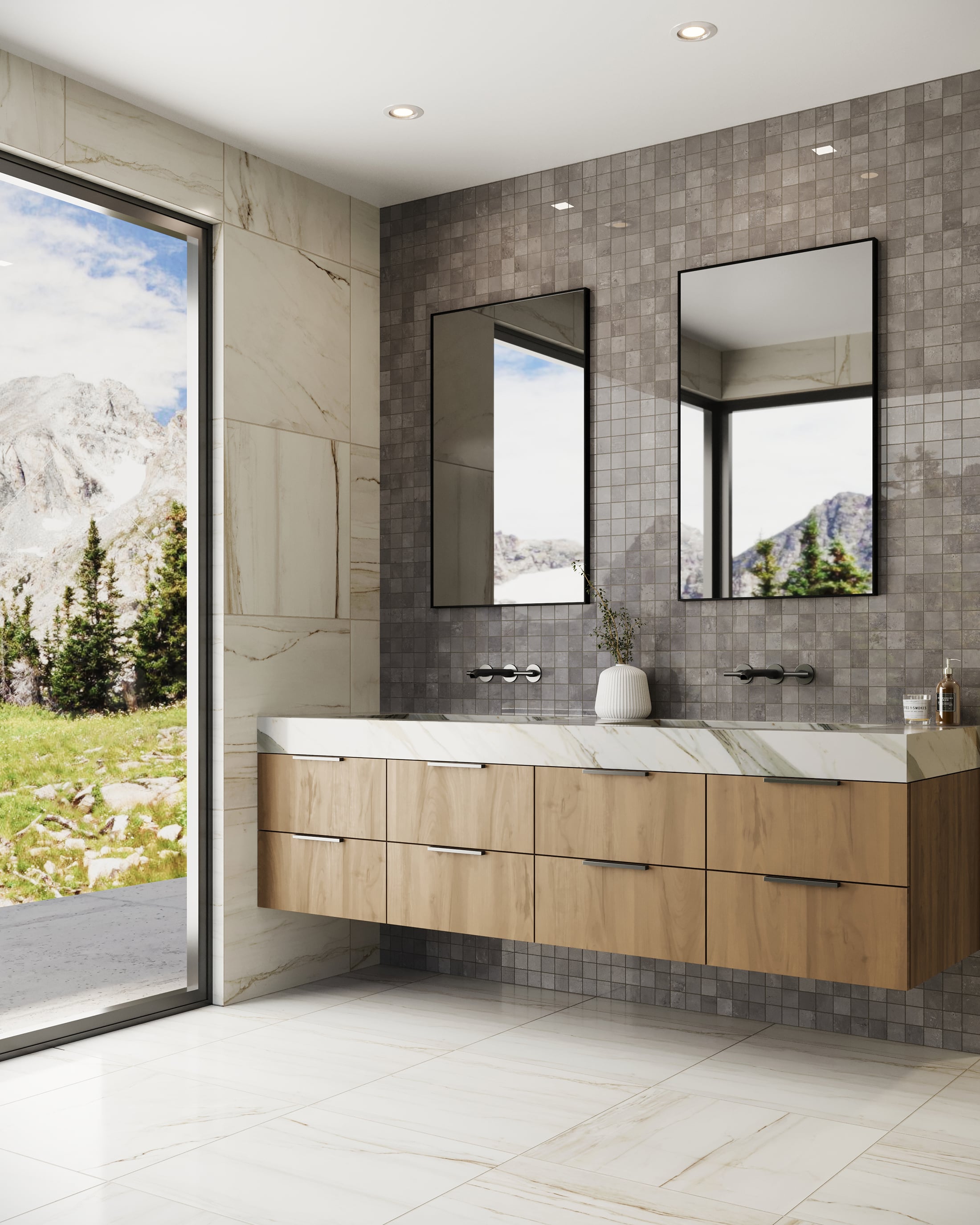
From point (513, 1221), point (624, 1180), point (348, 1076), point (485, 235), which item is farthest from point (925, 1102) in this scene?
point (485, 235)

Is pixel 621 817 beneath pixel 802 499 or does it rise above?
beneath

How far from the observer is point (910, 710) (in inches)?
124

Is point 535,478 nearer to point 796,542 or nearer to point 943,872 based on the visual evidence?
point 796,542

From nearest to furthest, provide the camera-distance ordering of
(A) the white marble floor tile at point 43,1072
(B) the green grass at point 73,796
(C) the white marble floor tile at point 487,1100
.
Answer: (C) the white marble floor tile at point 487,1100 → (A) the white marble floor tile at point 43,1072 → (B) the green grass at point 73,796

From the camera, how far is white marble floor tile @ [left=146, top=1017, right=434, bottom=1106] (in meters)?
2.88

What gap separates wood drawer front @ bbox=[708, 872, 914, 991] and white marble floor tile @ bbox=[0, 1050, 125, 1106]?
1586 millimetres

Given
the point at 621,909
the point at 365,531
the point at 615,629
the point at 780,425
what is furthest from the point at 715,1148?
the point at 365,531

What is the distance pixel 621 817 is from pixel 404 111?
212cm

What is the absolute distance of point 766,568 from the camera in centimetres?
349

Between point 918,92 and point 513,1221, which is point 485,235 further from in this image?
point 513,1221

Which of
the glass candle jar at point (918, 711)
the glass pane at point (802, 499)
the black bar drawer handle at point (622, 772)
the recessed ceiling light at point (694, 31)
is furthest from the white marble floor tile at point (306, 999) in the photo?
the recessed ceiling light at point (694, 31)

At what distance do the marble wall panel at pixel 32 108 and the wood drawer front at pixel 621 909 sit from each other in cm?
235

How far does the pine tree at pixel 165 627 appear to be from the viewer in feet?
20.0

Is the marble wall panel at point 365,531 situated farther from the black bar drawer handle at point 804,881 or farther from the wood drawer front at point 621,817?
the black bar drawer handle at point 804,881
